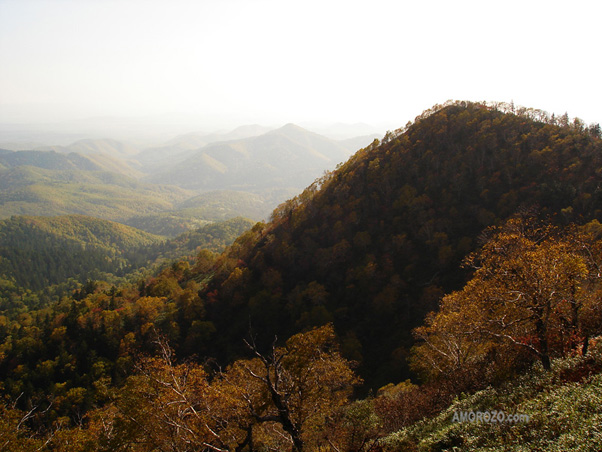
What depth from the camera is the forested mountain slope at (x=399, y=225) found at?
2346 inches

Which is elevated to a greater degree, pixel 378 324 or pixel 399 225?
pixel 399 225

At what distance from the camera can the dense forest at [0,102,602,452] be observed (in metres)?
18.6

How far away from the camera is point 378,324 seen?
6247 cm

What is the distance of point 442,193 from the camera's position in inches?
2953

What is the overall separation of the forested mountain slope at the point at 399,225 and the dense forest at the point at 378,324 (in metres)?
0.41

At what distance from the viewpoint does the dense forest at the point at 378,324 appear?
731 inches

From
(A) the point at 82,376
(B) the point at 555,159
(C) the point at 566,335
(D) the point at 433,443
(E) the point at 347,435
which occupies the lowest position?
(A) the point at 82,376

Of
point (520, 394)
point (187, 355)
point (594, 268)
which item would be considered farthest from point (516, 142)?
point (187, 355)

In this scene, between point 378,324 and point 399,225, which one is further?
point 399,225

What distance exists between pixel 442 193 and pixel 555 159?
22965 millimetres

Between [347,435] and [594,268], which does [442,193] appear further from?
[347,435]

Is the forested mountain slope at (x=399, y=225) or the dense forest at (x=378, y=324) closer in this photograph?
the dense forest at (x=378, y=324)

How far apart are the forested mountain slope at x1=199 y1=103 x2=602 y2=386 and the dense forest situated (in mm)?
410

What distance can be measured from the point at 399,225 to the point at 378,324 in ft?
83.6
